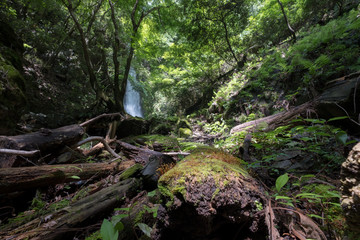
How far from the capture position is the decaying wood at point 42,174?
1.93 metres

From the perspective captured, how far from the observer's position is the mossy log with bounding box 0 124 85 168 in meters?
2.39

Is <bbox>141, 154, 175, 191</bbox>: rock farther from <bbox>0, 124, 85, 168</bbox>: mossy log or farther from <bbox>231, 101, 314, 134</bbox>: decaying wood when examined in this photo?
<bbox>231, 101, 314, 134</bbox>: decaying wood

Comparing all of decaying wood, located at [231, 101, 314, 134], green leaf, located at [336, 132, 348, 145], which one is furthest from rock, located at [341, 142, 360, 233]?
decaying wood, located at [231, 101, 314, 134]

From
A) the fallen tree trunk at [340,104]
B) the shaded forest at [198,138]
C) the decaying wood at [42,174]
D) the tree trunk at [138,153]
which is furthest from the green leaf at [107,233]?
the fallen tree trunk at [340,104]

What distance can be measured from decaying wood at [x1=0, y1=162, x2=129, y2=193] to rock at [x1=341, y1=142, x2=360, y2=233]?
3.06 m

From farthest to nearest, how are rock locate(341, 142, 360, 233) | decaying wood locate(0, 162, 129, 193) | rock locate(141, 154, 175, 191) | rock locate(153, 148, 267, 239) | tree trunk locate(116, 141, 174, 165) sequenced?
1. tree trunk locate(116, 141, 174, 165)
2. rock locate(141, 154, 175, 191)
3. decaying wood locate(0, 162, 129, 193)
4. rock locate(153, 148, 267, 239)
5. rock locate(341, 142, 360, 233)

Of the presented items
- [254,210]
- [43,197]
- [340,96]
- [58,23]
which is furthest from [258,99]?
[58,23]

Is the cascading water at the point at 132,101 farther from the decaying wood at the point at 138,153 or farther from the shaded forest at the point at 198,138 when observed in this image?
the decaying wood at the point at 138,153

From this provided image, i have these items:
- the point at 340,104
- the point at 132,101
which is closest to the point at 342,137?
the point at 340,104

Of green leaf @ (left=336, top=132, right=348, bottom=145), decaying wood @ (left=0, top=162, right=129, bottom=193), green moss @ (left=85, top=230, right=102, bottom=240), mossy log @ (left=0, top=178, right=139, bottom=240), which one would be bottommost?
green moss @ (left=85, top=230, right=102, bottom=240)

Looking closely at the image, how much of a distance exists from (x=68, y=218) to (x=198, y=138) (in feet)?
17.1

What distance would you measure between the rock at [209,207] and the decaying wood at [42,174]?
2.07 meters

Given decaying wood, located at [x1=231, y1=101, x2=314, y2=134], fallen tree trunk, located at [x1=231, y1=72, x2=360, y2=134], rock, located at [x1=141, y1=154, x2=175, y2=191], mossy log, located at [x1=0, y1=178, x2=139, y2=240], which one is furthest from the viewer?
decaying wood, located at [x1=231, y1=101, x2=314, y2=134]

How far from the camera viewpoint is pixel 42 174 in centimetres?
224
